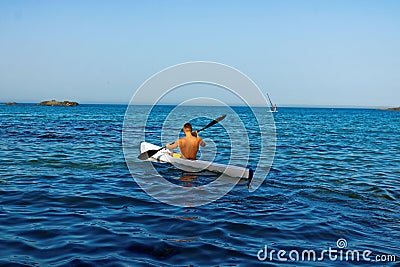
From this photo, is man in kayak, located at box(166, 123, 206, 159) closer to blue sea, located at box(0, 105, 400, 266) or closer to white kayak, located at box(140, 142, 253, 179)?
white kayak, located at box(140, 142, 253, 179)

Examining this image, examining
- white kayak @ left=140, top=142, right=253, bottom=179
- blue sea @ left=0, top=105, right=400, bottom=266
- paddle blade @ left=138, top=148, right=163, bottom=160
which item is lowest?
blue sea @ left=0, top=105, right=400, bottom=266

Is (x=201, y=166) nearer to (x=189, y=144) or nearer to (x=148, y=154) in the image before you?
(x=189, y=144)

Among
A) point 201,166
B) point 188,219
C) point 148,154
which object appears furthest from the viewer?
point 148,154

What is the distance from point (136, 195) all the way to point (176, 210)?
181 cm

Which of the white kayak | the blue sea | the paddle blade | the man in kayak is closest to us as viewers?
the blue sea

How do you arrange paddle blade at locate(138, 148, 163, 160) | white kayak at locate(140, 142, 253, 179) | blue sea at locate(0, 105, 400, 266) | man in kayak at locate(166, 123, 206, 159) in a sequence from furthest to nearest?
paddle blade at locate(138, 148, 163, 160) < man in kayak at locate(166, 123, 206, 159) < white kayak at locate(140, 142, 253, 179) < blue sea at locate(0, 105, 400, 266)

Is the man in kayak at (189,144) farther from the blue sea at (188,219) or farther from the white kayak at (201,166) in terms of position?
the blue sea at (188,219)

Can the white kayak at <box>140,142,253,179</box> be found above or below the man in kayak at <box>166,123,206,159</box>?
below

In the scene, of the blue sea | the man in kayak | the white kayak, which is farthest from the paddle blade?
the man in kayak

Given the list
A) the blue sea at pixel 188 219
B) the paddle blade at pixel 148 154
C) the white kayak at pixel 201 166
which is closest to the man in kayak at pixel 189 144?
the white kayak at pixel 201 166

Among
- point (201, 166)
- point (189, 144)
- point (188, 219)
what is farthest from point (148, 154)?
point (188, 219)

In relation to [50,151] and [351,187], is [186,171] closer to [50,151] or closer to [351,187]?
[351,187]

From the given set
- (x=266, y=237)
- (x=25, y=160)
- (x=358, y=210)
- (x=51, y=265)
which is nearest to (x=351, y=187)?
(x=358, y=210)

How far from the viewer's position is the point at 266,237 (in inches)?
288
